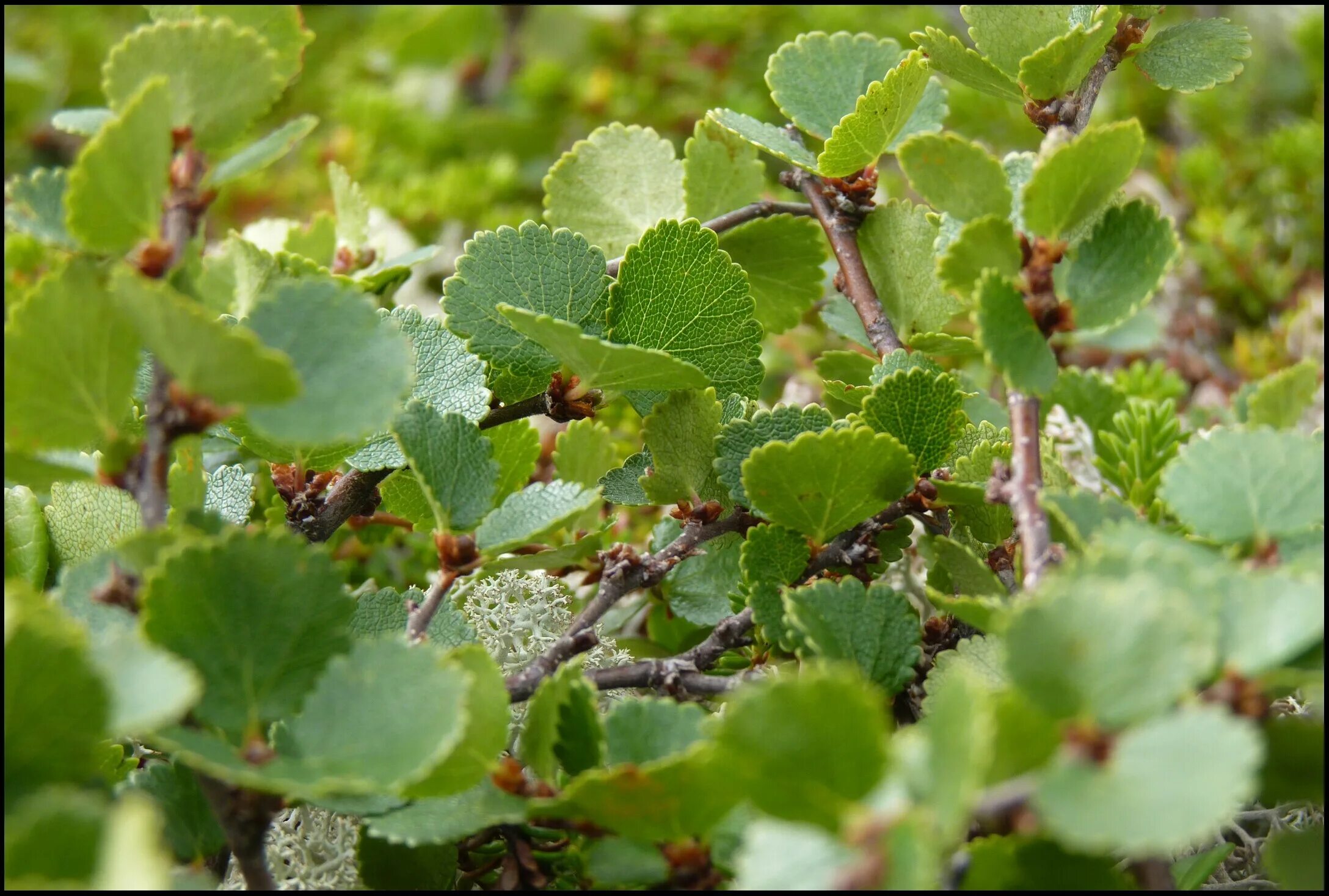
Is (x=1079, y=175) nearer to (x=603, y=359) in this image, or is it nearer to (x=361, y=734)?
(x=603, y=359)

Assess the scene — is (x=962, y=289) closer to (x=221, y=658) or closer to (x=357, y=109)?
(x=221, y=658)

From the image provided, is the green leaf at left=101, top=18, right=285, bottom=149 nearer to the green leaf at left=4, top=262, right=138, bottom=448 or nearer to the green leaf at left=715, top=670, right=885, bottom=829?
the green leaf at left=4, top=262, right=138, bottom=448

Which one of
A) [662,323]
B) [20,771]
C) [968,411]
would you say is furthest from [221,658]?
[968,411]

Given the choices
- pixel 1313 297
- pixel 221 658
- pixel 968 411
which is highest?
pixel 221 658

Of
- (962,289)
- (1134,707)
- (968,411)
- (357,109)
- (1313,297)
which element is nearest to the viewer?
(1134,707)

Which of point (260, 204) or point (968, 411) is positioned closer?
point (968, 411)

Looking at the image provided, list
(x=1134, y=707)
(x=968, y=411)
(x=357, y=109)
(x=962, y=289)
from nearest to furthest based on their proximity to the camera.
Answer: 1. (x=1134, y=707)
2. (x=962, y=289)
3. (x=968, y=411)
4. (x=357, y=109)

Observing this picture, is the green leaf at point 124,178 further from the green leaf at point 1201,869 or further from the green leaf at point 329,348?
the green leaf at point 1201,869

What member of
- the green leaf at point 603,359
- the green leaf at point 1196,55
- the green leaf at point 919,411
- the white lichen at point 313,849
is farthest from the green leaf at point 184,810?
the green leaf at point 1196,55
